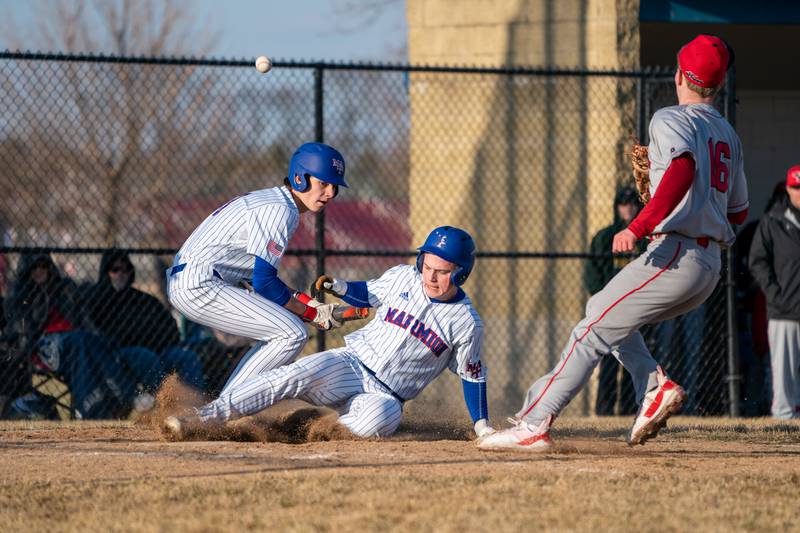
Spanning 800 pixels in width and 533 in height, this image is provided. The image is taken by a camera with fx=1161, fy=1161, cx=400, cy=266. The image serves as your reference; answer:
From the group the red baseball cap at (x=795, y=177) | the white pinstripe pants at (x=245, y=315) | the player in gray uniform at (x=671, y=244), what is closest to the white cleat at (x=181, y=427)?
the white pinstripe pants at (x=245, y=315)

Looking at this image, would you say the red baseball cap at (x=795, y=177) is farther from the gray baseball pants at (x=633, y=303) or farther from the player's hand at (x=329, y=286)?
the player's hand at (x=329, y=286)

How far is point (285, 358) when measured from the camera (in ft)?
19.1

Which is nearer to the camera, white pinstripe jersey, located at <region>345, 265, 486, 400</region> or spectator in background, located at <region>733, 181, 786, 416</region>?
white pinstripe jersey, located at <region>345, 265, 486, 400</region>

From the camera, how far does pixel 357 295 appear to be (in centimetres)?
598

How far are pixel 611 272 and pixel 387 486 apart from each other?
195 inches

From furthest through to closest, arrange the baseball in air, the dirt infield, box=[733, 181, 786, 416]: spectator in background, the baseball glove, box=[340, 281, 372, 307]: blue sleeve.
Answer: box=[733, 181, 786, 416]: spectator in background < the baseball in air < box=[340, 281, 372, 307]: blue sleeve < the baseball glove < the dirt infield

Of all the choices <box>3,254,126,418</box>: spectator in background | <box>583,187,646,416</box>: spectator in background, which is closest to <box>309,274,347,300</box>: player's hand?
<box>3,254,126,418</box>: spectator in background

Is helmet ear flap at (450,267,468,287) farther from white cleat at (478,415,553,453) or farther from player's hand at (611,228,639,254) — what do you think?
player's hand at (611,228,639,254)

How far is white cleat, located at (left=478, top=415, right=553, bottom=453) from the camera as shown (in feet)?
17.1

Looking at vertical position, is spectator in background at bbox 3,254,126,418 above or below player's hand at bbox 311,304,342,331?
below

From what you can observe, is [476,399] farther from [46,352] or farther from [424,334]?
[46,352]

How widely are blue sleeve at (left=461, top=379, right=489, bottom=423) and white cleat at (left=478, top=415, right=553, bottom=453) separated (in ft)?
1.62

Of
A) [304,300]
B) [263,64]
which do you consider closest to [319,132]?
[263,64]

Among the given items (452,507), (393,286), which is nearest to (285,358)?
(393,286)
